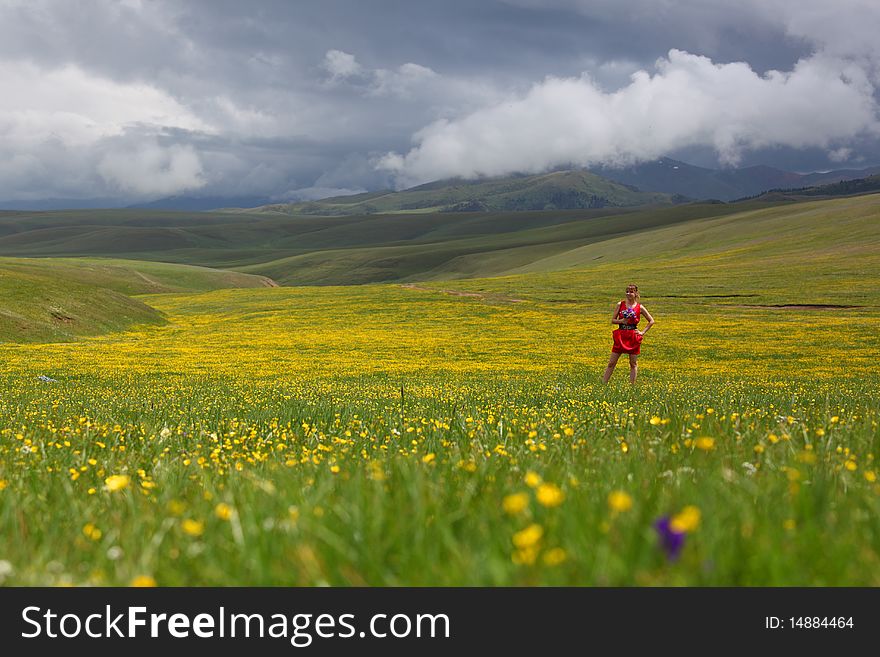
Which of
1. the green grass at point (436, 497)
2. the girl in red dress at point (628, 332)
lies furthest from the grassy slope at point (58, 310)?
the green grass at point (436, 497)

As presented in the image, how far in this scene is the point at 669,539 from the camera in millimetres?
2035

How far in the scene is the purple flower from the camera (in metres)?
2.02

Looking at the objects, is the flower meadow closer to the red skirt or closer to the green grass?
the green grass

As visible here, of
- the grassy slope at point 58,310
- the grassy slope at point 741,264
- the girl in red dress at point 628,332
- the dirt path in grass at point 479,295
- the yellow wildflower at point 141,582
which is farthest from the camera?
the grassy slope at point 741,264

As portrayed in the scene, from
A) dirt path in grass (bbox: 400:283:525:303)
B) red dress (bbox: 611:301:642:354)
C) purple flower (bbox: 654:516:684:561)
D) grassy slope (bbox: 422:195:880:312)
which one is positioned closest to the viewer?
purple flower (bbox: 654:516:684:561)

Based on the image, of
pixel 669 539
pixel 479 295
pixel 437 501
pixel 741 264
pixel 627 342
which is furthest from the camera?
pixel 741 264

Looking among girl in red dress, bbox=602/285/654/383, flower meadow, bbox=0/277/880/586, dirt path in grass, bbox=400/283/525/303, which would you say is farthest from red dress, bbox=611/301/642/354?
dirt path in grass, bbox=400/283/525/303

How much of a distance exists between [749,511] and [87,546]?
9.07 feet

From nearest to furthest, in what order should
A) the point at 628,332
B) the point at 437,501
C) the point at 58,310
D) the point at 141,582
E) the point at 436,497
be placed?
1. the point at 141,582
2. the point at 437,501
3. the point at 436,497
4. the point at 628,332
5. the point at 58,310

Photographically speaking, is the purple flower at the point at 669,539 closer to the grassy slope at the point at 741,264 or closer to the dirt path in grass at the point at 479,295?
→ the grassy slope at the point at 741,264

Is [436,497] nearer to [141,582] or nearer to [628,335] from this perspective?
[141,582]

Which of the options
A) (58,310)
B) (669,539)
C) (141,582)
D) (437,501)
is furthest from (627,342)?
(58,310)

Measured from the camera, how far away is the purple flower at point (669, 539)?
6.63 feet
